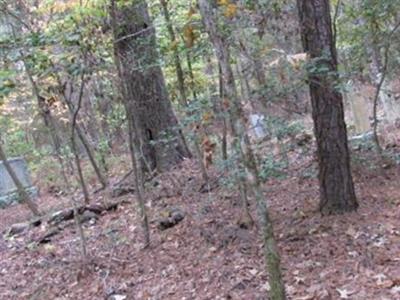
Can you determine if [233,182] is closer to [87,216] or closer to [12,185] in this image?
[87,216]

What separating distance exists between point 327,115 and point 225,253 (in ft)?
5.35

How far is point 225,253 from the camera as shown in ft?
17.8

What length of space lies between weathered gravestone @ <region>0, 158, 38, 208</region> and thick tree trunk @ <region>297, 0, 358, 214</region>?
7.91 m

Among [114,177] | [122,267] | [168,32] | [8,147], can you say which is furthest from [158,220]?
[8,147]

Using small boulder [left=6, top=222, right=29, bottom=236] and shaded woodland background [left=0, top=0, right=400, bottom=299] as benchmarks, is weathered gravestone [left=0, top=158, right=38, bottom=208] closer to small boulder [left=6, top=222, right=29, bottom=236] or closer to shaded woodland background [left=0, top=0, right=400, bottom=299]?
small boulder [left=6, top=222, right=29, bottom=236]

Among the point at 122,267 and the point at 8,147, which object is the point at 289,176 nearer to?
the point at 122,267

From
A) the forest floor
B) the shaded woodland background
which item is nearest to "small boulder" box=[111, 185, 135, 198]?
the shaded woodland background

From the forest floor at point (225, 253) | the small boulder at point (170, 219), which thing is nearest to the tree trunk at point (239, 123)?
the forest floor at point (225, 253)

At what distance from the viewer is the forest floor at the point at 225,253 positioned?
4621 mm

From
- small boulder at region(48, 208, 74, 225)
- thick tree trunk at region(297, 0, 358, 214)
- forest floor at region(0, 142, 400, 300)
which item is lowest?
forest floor at region(0, 142, 400, 300)

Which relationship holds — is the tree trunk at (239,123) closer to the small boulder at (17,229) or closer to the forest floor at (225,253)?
the forest floor at (225,253)

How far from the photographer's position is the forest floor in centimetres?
462

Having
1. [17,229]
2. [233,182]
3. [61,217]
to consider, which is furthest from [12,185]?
[233,182]

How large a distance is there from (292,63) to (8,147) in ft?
45.8
